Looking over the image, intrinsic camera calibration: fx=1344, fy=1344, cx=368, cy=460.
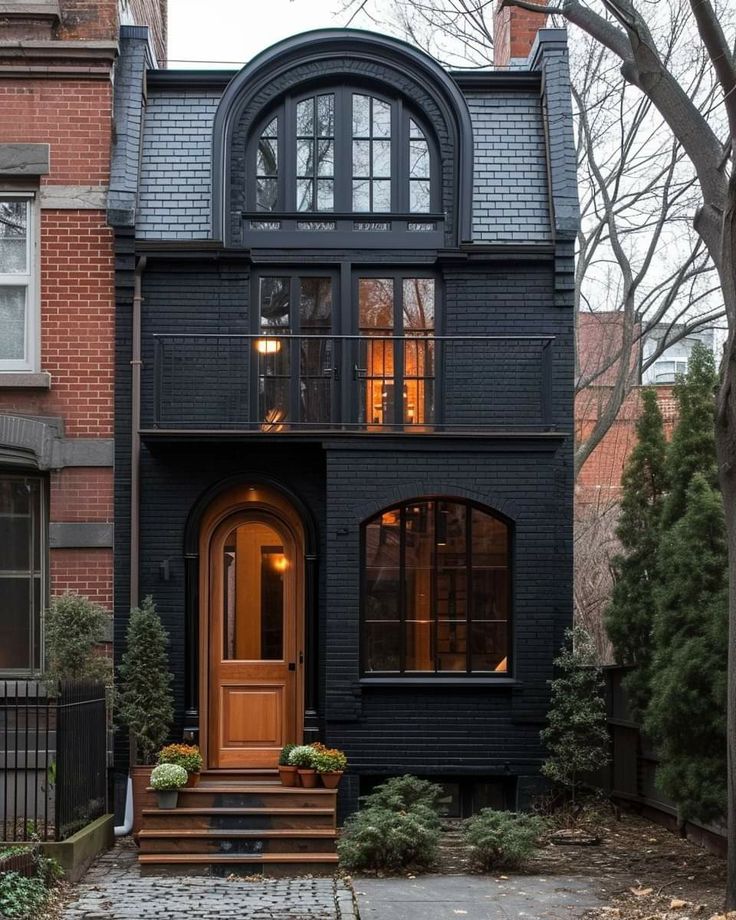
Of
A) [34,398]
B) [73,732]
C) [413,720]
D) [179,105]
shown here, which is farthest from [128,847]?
[179,105]

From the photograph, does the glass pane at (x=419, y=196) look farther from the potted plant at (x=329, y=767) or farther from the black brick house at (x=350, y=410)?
the potted plant at (x=329, y=767)

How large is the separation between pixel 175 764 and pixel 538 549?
436 centimetres

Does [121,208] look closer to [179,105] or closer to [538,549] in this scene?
[179,105]

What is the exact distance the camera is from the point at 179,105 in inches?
602

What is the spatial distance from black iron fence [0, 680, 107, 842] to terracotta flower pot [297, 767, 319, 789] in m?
1.95

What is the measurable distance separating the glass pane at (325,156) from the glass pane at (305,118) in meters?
0.19

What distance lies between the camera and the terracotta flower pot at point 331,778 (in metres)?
13.0

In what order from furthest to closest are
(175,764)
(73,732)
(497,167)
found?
(497,167) < (175,764) < (73,732)

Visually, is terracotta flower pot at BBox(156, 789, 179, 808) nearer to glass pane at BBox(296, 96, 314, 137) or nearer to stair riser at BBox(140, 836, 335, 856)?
stair riser at BBox(140, 836, 335, 856)

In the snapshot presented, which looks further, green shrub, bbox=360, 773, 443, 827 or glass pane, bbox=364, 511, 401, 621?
glass pane, bbox=364, 511, 401, 621

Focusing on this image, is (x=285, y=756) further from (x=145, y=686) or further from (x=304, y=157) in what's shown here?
(x=304, y=157)

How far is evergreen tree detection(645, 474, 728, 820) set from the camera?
1123cm

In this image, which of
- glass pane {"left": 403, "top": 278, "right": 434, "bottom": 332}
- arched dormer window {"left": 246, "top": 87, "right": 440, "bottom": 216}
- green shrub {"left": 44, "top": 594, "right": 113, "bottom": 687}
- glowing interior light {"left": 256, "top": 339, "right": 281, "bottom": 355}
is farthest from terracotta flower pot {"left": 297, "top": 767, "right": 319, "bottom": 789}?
arched dormer window {"left": 246, "top": 87, "right": 440, "bottom": 216}

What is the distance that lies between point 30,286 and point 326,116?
3767 millimetres
